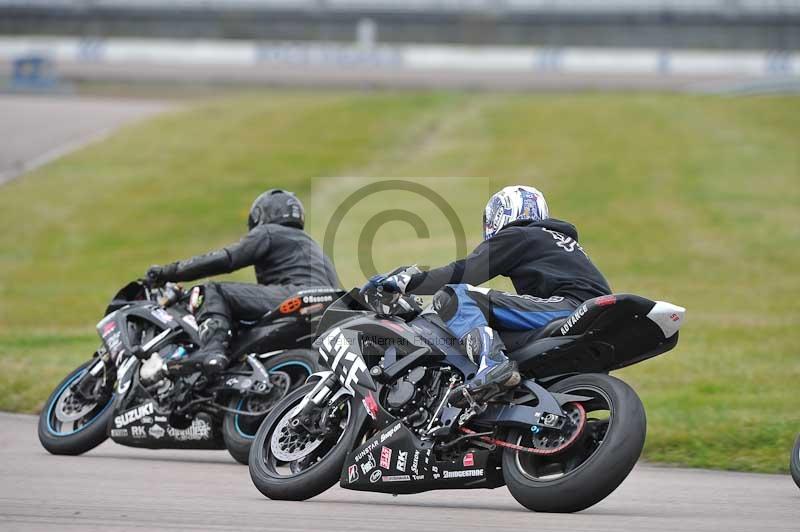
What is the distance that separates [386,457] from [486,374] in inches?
33.9

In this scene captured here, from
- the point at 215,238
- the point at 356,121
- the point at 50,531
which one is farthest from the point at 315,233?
the point at 50,531

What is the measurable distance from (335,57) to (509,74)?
7.84 metres

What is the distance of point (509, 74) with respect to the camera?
165ft

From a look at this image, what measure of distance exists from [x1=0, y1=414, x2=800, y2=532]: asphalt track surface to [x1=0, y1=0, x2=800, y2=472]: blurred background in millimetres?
1606

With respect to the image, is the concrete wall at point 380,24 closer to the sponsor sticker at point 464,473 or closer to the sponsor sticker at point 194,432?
Result: the sponsor sticker at point 194,432

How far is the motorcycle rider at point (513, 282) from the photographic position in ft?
23.2

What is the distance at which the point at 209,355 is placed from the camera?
9312 mm

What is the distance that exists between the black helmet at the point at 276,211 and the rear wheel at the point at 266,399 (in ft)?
4.21

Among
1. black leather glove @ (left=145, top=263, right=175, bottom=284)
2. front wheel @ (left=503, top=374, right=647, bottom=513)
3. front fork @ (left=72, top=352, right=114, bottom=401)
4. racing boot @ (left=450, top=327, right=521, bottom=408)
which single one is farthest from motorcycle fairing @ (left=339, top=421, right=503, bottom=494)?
front fork @ (left=72, top=352, right=114, bottom=401)

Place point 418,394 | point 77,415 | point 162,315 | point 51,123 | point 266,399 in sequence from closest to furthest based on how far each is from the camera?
point 418,394, point 266,399, point 77,415, point 162,315, point 51,123

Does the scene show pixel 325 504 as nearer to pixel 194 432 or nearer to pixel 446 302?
pixel 446 302

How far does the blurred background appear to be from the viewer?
52.7 ft

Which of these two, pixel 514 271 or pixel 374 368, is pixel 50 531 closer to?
pixel 374 368

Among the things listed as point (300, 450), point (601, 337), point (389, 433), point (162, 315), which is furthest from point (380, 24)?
point (601, 337)
